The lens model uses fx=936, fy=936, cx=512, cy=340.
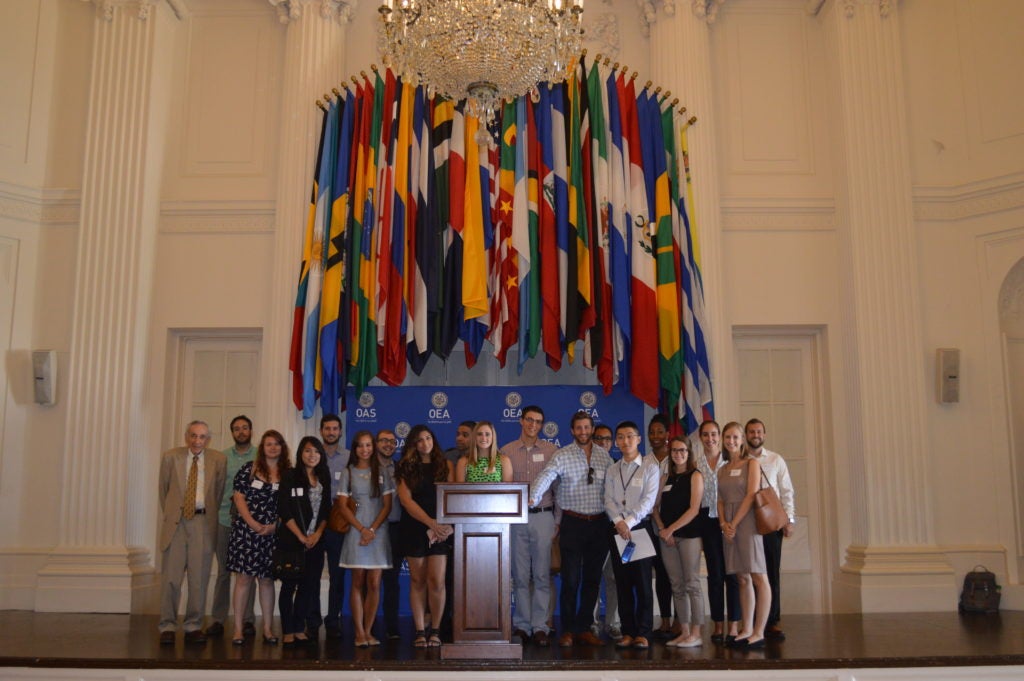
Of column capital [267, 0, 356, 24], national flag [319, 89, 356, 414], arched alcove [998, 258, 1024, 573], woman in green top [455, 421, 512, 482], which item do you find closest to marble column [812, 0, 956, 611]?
arched alcove [998, 258, 1024, 573]

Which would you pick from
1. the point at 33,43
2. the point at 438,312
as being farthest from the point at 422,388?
the point at 33,43

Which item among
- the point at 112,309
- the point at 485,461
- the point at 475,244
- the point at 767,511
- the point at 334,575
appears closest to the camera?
the point at 767,511

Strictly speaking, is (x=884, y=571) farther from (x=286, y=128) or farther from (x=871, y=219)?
(x=286, y=128)

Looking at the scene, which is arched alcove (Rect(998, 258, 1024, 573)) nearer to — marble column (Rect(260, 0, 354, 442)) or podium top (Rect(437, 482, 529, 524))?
podium top (Rect(437, 482, 529, 524))

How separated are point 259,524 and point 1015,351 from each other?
6908 mm

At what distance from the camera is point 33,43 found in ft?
Result: 30.0

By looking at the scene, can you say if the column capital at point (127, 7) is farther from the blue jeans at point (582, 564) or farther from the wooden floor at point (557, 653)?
the blue jeans at point (582, 564)

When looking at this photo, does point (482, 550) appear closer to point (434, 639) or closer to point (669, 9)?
point (434, 639)

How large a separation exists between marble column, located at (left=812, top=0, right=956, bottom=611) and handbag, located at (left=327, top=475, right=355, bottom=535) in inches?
178

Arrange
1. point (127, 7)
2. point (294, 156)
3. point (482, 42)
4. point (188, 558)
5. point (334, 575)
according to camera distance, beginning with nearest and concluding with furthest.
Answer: point (482, 42) → point (188, 558) → point (334, 575) → point (294, 156) → point (127, 7)

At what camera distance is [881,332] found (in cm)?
852

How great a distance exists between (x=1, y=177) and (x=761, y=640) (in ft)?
25.5

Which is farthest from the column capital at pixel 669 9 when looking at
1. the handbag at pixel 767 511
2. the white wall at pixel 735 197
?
the handbag at pixel 767 511

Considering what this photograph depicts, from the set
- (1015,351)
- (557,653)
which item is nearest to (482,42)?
(557,653)
